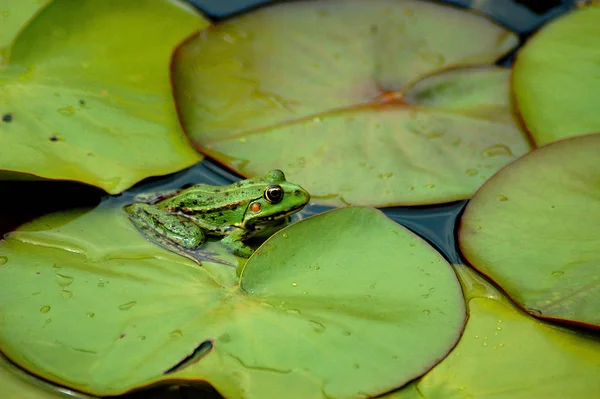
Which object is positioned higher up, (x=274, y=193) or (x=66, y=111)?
(x=66, y=111)

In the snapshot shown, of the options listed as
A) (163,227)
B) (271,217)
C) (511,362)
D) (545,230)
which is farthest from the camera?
(271,217)

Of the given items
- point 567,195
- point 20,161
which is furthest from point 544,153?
point 20,161

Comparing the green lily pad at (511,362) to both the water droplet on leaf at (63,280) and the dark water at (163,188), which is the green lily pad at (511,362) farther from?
the water droplet on leaf at (63,280)

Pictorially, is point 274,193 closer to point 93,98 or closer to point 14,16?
point 93,98

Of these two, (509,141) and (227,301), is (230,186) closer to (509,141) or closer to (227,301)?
(227,301)

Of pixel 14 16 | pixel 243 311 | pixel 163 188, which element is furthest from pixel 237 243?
pixel 14 16

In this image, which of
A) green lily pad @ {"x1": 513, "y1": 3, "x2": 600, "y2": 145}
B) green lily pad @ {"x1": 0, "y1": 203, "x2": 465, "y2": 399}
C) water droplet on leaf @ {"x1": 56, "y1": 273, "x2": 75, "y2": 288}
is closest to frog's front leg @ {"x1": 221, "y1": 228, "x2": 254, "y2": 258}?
green lily pad @ {"x1": 0, "y1": 203, "x2": 465, "y2": 399}

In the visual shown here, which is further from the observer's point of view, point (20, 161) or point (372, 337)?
point (20, 161)

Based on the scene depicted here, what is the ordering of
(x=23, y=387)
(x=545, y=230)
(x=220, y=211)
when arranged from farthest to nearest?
1. (x=220, y=211)
2. (x=545, y=230)
3. (x=23, y=387)
